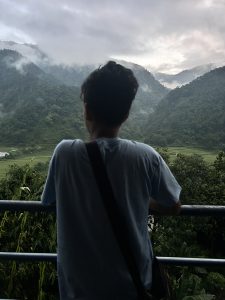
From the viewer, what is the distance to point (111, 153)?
154 cm

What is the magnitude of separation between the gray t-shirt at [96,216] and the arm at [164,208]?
0.16m

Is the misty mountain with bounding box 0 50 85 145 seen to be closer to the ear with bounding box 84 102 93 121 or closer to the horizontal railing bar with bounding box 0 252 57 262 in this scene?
the horizontal railing bar with bounding box 0 252 57 262

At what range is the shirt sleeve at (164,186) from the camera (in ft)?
5.31

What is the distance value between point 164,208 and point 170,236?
12286 millimetres

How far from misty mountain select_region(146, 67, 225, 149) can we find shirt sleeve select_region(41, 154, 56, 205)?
192 ft

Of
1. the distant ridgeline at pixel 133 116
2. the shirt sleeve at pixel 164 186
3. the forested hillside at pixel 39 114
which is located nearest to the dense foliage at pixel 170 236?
the shirt sleeve at pixel 164 186

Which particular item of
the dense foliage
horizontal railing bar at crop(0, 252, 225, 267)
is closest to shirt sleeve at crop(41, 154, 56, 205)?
horizontal railing bar at crop(0, 252, 225, 267)

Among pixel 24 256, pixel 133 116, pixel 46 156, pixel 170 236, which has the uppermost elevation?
pixel 24 256

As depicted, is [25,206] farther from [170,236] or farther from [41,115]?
[41,115]

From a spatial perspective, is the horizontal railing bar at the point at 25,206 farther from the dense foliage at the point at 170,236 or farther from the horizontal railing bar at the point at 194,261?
the dense foliage at the point at 170,236

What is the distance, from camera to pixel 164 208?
1.76 m

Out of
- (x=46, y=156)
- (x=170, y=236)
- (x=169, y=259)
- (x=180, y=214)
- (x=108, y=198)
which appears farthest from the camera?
(x=46, y=156)

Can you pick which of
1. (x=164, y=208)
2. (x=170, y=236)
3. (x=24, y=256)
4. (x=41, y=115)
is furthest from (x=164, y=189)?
(x=41, y=115)

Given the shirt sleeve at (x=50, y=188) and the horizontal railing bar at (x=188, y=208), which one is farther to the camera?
the horizontal railing bar at (x=188, y=208)
